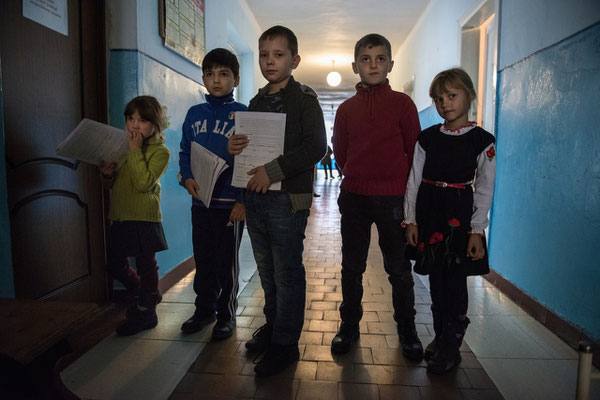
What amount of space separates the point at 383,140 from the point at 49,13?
1.70 m

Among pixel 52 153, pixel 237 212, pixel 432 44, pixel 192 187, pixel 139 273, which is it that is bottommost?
pixel 139 273

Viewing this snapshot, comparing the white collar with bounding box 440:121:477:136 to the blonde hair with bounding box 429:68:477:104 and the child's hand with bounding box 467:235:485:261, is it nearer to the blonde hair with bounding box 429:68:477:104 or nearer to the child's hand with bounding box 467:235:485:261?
the blonde hair with bounding box 429:68:477:104

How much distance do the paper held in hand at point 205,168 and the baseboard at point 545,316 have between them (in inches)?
72.2

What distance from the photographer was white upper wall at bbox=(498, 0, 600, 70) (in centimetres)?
206

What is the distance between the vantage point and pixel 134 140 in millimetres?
2021

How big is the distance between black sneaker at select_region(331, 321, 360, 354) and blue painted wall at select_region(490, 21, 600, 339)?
108 cm

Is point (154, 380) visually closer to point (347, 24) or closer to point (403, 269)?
point (403, 269)

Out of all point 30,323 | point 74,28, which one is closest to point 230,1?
point 74,28

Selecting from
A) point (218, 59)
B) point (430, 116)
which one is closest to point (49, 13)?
point (218, 59)

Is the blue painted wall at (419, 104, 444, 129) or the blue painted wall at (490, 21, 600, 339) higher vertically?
the blue painted wall at (419, 104, 444, 129)

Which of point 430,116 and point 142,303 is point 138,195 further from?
point 430,116

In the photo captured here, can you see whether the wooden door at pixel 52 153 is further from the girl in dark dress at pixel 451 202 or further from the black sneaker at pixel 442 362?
the black sneaker at pixel 442 362

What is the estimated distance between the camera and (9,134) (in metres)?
1.78

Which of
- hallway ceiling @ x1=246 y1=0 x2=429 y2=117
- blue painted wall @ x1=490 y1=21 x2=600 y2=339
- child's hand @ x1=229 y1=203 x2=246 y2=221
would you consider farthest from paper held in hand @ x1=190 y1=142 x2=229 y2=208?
hallway ceiling @ x1=246 y1=0 x2=429 y2=117
